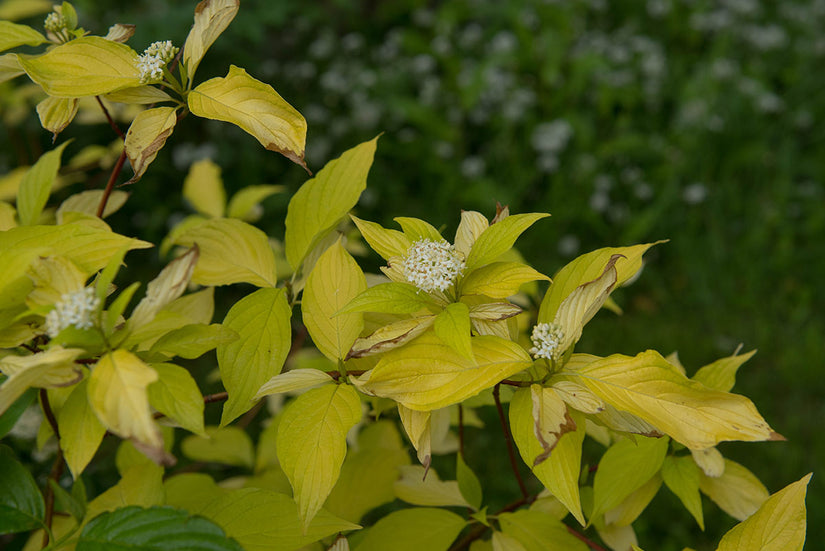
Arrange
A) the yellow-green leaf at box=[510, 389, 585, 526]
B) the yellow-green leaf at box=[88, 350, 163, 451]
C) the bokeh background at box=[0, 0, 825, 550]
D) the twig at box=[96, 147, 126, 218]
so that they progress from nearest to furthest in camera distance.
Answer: the yellow-green leaf at box=[88, 350, 163, 451]
the yellow-green leaf at box=[510, 389, 585, 526]
the twig at box=[96, 147, 126, 218]
the bokeh background at box=[0, 0, 825, 550]

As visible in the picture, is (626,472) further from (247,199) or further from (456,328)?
(247,199)

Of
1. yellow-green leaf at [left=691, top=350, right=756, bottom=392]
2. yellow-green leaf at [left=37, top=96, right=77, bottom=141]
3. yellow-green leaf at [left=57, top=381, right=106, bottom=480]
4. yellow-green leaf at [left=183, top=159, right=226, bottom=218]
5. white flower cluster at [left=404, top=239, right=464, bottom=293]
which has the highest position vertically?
yellow-green leaf at [left=37, top=96, right=77, bottom=141]

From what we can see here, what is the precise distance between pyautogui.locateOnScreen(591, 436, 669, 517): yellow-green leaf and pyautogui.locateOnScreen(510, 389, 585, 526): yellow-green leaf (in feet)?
0.48

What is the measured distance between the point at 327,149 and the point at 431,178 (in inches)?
21.2

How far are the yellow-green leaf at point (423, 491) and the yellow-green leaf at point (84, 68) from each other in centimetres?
55

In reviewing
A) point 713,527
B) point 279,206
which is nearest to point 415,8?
point 279,206

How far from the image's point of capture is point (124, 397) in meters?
0.48

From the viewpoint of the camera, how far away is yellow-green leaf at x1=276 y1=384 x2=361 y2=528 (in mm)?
586

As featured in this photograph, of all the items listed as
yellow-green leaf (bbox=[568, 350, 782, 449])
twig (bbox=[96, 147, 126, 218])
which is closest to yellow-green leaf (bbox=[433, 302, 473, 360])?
yellow-green leaf (bbox=[568, 350, 782, 449])

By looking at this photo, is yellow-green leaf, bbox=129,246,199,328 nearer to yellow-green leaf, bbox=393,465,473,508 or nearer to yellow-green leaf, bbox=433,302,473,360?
yellow-green leaf, bbox=433,302,473,360

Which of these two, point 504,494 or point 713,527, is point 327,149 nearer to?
point 504,494

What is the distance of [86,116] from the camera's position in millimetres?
1452

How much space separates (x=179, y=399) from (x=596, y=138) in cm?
302

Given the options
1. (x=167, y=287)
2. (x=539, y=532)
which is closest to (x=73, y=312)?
(x=167, y=287)
